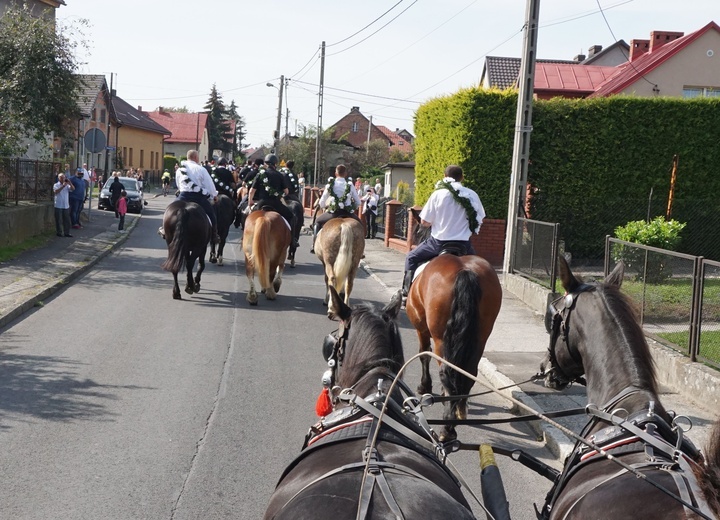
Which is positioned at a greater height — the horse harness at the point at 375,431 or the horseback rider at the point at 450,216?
the horseback rider at the point at 450,216

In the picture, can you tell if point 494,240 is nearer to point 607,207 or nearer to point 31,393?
point 607,207

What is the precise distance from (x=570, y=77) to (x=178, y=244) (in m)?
28.8

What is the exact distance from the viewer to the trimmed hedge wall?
19.2 meters

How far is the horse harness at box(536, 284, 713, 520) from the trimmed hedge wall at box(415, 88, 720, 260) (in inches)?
629

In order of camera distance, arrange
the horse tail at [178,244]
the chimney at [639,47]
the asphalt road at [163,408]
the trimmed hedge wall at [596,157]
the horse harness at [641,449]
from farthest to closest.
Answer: the chimney at [639,47], the trimmed hedge wall at [596,157], the horse tail at [178,244], the asphalt road at [163,408], the horse harness at [641,449]

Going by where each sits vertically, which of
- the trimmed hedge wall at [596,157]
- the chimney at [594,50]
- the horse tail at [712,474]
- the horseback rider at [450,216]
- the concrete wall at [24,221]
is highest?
the chimney at [594,50]

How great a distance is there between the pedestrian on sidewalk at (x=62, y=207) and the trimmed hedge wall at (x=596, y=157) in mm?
10718

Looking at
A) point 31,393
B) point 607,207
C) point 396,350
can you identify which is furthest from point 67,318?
point 607,207

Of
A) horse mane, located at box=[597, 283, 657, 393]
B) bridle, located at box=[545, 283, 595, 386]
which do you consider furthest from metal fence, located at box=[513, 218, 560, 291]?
horse mane, located at box=[597, 283, 657, 393]

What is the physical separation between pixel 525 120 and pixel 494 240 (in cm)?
454

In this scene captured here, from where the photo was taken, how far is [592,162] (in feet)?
63.7

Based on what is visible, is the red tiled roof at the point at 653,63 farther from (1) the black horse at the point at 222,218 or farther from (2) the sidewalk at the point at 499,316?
(1) the black horse at the point at 222,218

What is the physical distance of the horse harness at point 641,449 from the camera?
111 inches

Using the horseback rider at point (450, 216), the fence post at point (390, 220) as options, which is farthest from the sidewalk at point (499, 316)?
the horseback rider at point (450, 216)
